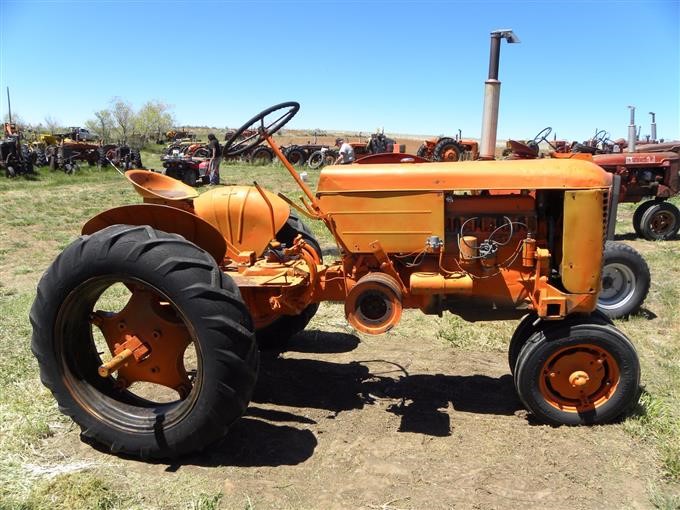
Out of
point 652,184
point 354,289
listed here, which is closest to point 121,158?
point 652,184

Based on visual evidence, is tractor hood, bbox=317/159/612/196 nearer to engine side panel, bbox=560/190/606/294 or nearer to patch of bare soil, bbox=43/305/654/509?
engine side panel, bbox=560/190/606/294

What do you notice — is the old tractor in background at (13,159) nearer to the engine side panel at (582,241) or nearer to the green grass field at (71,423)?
the green grass field at (71,423)

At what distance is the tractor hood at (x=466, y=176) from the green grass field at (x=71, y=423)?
1446 millimetres

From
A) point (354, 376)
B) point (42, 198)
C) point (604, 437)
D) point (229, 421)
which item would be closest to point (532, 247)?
point (604, 437)

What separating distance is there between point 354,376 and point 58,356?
6.42ft

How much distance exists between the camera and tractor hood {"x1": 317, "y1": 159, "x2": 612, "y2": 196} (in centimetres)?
330

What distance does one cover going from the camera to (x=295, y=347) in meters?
4.78

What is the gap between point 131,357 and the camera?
3189 mm

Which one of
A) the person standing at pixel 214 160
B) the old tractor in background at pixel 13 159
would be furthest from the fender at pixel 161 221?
the old tractor in background at pixel 13 159

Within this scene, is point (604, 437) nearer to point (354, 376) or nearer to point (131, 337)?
point (354, 376)

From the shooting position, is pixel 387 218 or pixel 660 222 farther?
pixel 660 222

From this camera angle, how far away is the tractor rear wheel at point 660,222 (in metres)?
10.1

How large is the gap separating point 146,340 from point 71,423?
710 mm

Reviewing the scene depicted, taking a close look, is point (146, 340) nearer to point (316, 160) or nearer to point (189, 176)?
point (189, 176)
